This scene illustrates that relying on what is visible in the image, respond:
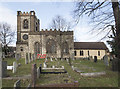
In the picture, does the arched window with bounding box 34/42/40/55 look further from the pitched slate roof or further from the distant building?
the pitched slate roof

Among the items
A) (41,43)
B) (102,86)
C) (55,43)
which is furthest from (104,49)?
(102,86)

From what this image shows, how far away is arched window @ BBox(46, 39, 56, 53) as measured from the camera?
31.1 meters

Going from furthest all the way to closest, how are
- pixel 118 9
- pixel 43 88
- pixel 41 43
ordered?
pixel 41 43 < pixel 118 9 < pixel 43 88

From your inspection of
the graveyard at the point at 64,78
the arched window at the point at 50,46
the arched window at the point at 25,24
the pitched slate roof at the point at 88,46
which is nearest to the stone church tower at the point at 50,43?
the arched window at the point at 50,46

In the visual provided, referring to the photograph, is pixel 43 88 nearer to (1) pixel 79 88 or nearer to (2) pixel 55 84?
(2) pixel 55 84

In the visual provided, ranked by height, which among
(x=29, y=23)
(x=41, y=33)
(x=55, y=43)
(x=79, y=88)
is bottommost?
(x=79, y=88)

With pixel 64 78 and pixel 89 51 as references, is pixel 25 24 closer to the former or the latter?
pixel 89 51

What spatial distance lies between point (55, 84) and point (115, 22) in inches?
241

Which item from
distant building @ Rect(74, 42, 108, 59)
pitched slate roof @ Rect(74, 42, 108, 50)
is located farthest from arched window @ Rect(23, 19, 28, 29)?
distant building @ Rect(74, 42, 108, 59)

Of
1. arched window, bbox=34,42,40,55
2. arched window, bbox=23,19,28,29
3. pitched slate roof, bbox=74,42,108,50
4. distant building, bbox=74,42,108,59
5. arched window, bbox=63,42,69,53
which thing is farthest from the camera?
arched window, bbox=23,19,28,29

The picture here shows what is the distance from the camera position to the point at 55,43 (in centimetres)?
3128

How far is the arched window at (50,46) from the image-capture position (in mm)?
31062

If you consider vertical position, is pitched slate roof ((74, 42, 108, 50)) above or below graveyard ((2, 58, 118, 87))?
above

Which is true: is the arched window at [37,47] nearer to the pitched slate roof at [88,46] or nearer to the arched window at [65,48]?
the arched window at [65,48]
